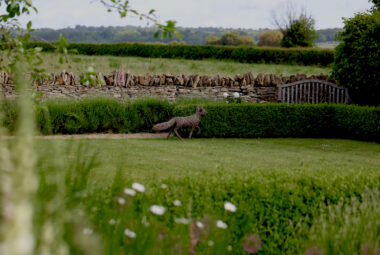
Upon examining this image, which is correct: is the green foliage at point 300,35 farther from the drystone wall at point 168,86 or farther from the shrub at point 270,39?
the shrub at point 270,39

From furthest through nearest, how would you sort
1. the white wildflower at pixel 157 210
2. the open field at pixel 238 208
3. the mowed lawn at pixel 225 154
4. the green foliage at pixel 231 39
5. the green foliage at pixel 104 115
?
the green foliage at pixel 231 39
the green foliage at pixel 104 115
the mowed lawn at pixel 225 154
the white wildflower at pixel 157 210
the open field at pixel 238 208

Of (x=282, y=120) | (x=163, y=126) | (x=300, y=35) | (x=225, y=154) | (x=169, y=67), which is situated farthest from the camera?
(x=300, y=35)

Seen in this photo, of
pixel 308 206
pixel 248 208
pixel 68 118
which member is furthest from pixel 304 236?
pixel 68 118

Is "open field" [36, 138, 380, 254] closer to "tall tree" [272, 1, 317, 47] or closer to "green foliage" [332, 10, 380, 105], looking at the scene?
"green foliage" [332, 10, 380, 105]

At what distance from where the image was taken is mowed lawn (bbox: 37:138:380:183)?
604 centimetres

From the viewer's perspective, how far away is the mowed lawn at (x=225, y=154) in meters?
6.04

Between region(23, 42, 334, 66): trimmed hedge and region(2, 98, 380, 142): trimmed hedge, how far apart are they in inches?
509

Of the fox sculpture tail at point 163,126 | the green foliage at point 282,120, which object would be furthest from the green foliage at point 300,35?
the fox sculpture tail at point 163,126

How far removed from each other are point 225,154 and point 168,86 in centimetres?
555

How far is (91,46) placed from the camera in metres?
24.1

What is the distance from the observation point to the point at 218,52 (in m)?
23.1

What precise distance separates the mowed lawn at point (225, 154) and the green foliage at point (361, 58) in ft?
6.94

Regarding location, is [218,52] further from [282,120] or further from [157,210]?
[157,210]

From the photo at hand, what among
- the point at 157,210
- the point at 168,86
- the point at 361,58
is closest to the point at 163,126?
the point at 168,86
